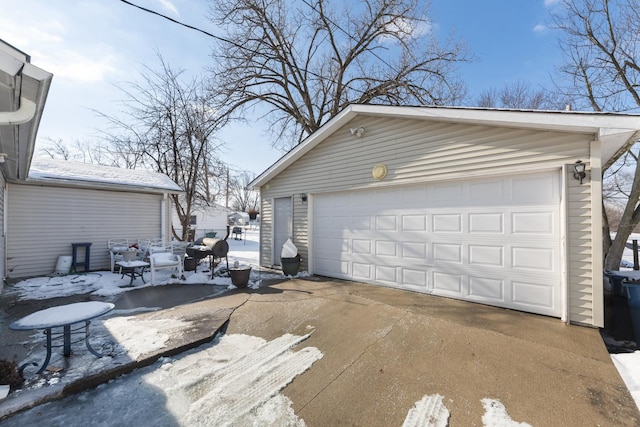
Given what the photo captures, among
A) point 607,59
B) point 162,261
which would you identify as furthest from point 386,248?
point 607,59

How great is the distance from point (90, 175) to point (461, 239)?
33.3ft

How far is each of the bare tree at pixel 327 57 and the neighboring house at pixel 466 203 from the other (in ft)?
22.7

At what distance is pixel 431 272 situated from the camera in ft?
17.4

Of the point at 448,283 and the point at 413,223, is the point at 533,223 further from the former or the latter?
the point at 413,223

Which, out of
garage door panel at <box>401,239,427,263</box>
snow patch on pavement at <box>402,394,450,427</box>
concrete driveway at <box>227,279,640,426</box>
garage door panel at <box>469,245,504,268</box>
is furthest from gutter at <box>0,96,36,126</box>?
garage door panel at <box>469,245,504,268</box>

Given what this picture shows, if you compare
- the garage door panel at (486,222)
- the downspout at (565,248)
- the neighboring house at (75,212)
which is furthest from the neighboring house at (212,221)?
the downspout at (565,248)

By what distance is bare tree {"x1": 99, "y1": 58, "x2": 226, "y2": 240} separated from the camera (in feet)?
40.1

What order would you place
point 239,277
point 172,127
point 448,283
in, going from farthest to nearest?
point 172,127 → point 239,277 → point 448,283

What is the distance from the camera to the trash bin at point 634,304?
3.96m

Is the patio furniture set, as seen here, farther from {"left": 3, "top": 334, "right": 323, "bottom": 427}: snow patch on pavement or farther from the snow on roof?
{"left": 3, "top": 334, "right": 323, "bottom": 427}: snow patch on pavement

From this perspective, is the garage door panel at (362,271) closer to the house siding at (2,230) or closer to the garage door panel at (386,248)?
the garage door panel at (386,248)

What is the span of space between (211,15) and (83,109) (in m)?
6.48

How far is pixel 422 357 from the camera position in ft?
10.1

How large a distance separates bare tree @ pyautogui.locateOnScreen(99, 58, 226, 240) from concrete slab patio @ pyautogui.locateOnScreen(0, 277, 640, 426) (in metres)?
9.43
